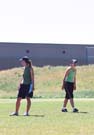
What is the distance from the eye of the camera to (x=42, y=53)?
282 ft

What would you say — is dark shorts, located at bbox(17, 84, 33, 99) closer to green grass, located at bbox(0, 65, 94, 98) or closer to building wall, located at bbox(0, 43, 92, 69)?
green grass, located at bbox(0, 65, 94, 98)

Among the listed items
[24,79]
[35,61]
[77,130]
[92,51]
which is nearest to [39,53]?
[35,61]

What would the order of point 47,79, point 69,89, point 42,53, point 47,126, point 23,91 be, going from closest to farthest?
point 47,126 → point 23,91 → point 69,89 → point 47,79 → point 42,53

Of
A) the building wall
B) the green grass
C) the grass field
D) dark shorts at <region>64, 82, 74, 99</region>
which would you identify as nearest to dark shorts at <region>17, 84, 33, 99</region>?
the grass field

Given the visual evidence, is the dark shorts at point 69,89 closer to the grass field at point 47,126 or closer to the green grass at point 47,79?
the grass field at point 47,126

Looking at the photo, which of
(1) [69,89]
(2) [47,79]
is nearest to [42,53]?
(2) [47,79]

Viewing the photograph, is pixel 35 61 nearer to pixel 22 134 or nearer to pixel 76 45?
pixel 76 45

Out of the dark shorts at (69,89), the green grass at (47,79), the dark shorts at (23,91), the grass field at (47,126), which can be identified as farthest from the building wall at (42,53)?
the grass field at (47,126)

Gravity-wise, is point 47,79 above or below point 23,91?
below

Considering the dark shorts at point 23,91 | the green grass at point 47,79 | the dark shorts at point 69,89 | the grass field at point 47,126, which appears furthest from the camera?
the green grass at point 47,79

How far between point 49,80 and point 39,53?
18.3 m

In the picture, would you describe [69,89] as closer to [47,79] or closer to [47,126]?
[47,126]

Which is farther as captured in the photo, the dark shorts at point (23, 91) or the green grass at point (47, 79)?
the green grass at point (47, 79)

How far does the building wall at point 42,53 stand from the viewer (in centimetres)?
8431
